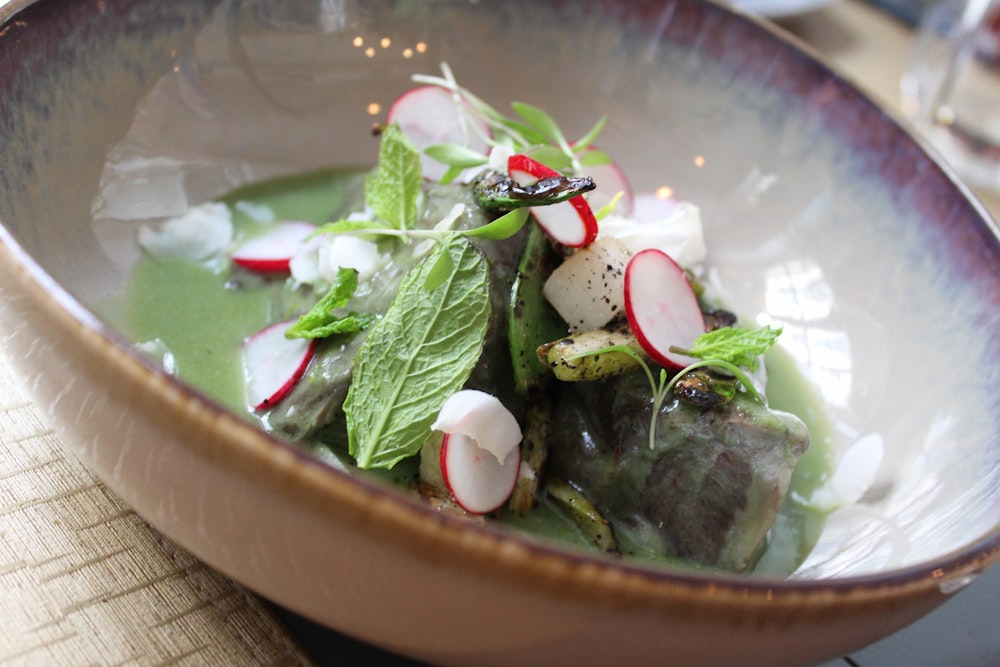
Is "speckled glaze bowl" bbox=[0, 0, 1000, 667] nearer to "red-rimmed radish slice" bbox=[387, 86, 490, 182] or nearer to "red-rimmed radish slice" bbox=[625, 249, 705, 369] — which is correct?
"red-rimmed radish slice" bbox=[387, 86, 490, 182]

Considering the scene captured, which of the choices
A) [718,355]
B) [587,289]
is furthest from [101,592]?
[718,355]

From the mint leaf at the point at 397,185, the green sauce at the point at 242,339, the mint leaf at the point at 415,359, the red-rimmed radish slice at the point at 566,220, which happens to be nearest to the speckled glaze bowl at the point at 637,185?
the green sauce at the point at 242,339

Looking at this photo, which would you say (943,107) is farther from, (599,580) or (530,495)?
(599,580)

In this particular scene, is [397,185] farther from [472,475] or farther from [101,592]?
[101,592]

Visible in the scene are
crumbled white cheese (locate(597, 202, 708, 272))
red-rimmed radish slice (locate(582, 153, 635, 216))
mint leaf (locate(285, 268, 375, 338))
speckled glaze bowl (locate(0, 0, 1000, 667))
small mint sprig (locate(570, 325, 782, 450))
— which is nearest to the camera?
speckled glaze bowl (locate(0, 0, 1000, 667))

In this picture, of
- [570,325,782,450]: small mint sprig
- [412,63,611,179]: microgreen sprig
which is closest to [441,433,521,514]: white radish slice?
[570,325,782,450]: small mint sprig

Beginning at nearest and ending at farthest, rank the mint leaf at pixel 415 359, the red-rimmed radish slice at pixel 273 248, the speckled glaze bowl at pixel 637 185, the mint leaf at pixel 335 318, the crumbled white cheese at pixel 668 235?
1. the speckled glaze bowl at pixel 637 185
2. the mint leaf at pixel 415 359
3. the mint leaf at pixel 335 318
4. the crumbled white cheese at pixel 668 235
5. the red-rimmed radish slice at pixel 273 248

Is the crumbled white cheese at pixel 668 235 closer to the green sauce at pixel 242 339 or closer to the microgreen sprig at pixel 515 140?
the microgreen sprig at pixel 515 140

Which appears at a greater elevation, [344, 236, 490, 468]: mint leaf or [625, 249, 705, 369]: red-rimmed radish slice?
[625, 249, 705, 369]: red-rimmed radish slice
